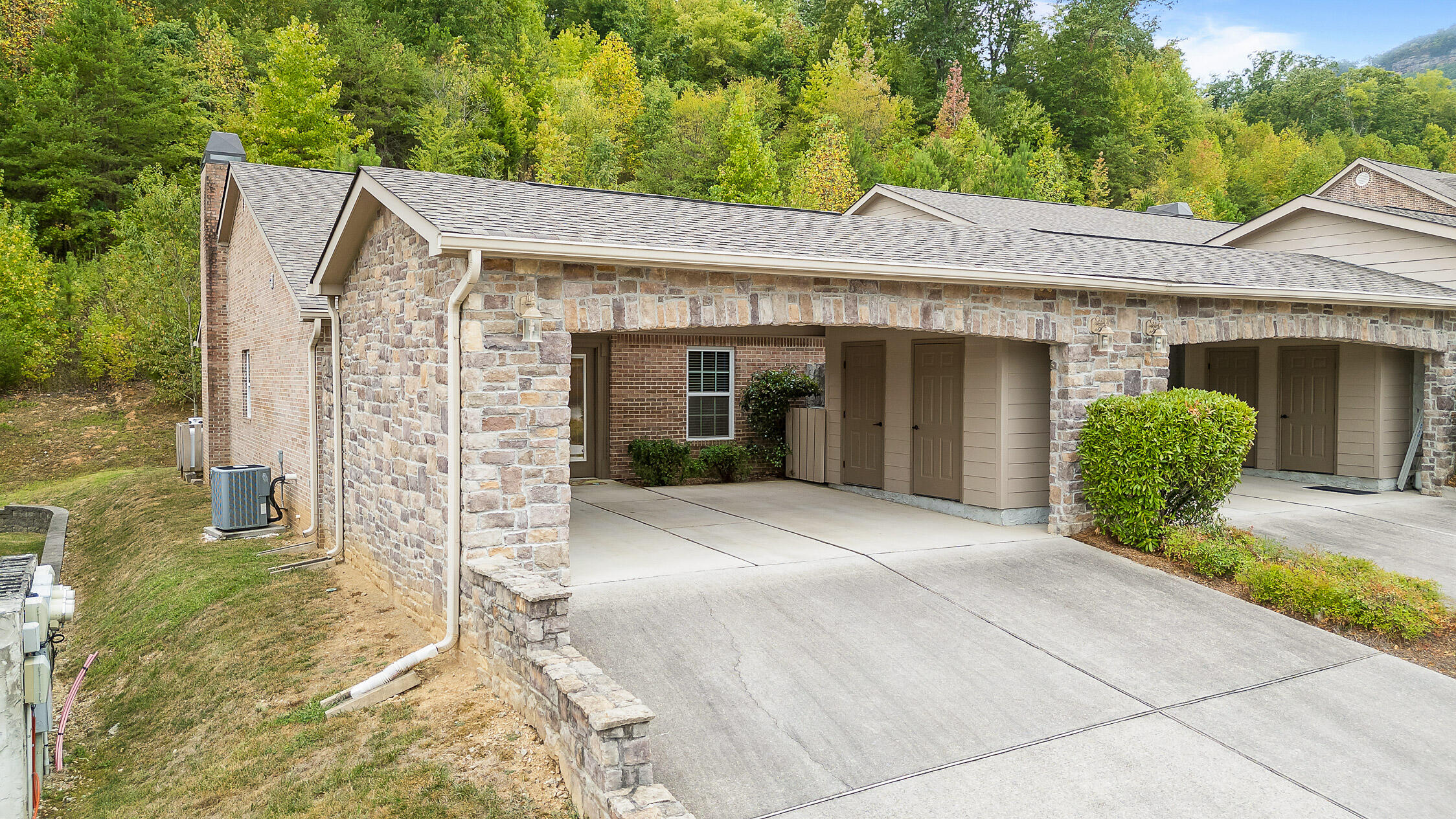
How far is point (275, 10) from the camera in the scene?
1407 inches

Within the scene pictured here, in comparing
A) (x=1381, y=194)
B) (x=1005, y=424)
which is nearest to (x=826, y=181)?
(x=1381, y=194)

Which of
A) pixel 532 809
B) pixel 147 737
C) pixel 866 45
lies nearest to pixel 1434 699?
pixel 532 809

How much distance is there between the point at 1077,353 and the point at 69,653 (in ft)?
37.4

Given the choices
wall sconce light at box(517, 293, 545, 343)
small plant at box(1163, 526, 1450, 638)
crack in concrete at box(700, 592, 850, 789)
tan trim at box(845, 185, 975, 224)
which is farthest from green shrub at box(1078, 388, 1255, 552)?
tan trim at box(845, 185, 975, 224)

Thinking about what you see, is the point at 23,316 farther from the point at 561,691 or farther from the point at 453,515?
the point at 561,691

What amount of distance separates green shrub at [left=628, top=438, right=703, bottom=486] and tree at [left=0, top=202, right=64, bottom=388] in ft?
62.1

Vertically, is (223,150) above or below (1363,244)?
above

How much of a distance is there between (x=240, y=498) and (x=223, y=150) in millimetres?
8023

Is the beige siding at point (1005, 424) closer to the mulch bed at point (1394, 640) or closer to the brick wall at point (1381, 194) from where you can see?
the mulch bed at point (1394, 640)

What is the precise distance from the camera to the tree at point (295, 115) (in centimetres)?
2862

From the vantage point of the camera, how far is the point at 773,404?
48.4ft

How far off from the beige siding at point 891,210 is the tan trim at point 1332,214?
506 cm

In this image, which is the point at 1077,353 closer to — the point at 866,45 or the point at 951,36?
the point at 866,45

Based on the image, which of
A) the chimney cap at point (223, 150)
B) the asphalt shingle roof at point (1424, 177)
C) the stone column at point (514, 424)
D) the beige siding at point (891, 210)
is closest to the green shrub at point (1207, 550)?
the stone column at point (514, 424)
